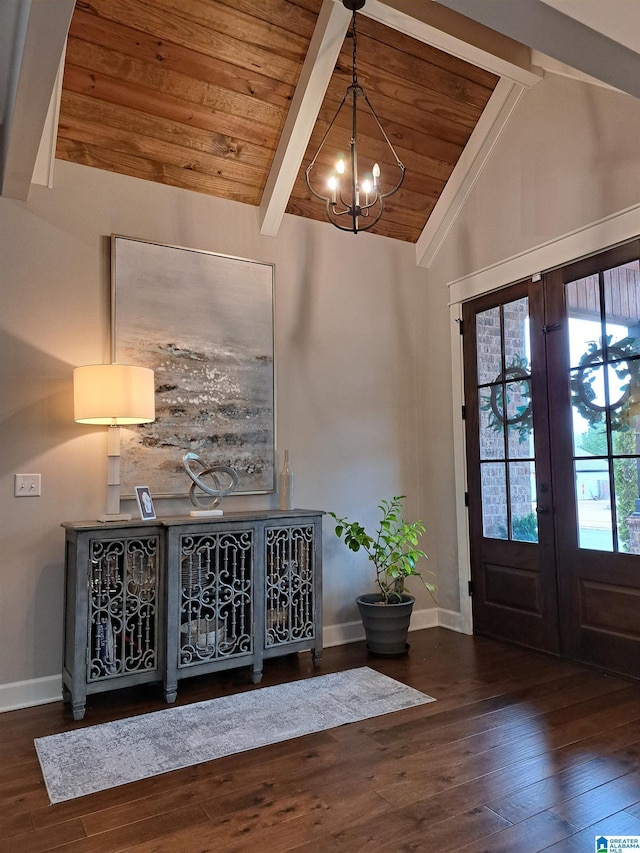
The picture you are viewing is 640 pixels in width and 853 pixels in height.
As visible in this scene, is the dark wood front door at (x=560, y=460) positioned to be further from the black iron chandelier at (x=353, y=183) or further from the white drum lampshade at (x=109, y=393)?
the white drum lampshade at (x=109, y=393)

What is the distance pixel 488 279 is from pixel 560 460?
132cm

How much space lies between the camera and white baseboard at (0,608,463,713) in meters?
2.99

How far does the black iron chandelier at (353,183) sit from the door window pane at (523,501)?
1.77 metres

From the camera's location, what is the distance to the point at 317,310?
4113mm

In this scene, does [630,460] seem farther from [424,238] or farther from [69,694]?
[69,694]

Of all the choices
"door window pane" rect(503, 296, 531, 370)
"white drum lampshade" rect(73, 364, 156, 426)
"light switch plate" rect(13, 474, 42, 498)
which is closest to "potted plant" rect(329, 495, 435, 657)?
"door window pane" rect(503, 296, 531, 370)

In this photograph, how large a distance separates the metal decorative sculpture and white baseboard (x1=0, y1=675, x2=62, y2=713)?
3.75 ft

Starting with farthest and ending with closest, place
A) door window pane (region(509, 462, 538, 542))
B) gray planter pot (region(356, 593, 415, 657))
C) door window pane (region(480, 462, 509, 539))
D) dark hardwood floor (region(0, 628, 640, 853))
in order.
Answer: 1. door window pane (region(480, 462, 509, 539))
2. door window pane (region(509, 462, 538, 542))
3. gray planter pot (region(356, 593, 415, 657))
4. dark hardwood floor (region(0, 628, 640, 853))

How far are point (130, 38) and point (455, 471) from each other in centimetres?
321

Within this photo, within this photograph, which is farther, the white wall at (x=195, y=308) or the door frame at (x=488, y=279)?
the door frame at (x=488, y=279)

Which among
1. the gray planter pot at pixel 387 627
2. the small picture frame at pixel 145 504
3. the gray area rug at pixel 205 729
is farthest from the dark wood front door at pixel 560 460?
the small picture frame at pixel 145 504

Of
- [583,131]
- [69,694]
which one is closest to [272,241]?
[583,131]

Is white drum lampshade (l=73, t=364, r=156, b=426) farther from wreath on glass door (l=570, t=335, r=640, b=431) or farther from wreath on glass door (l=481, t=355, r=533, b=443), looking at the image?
wreath on glass door (l=570, t=335, r=640, b=431)

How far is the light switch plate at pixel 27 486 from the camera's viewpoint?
121 inches
